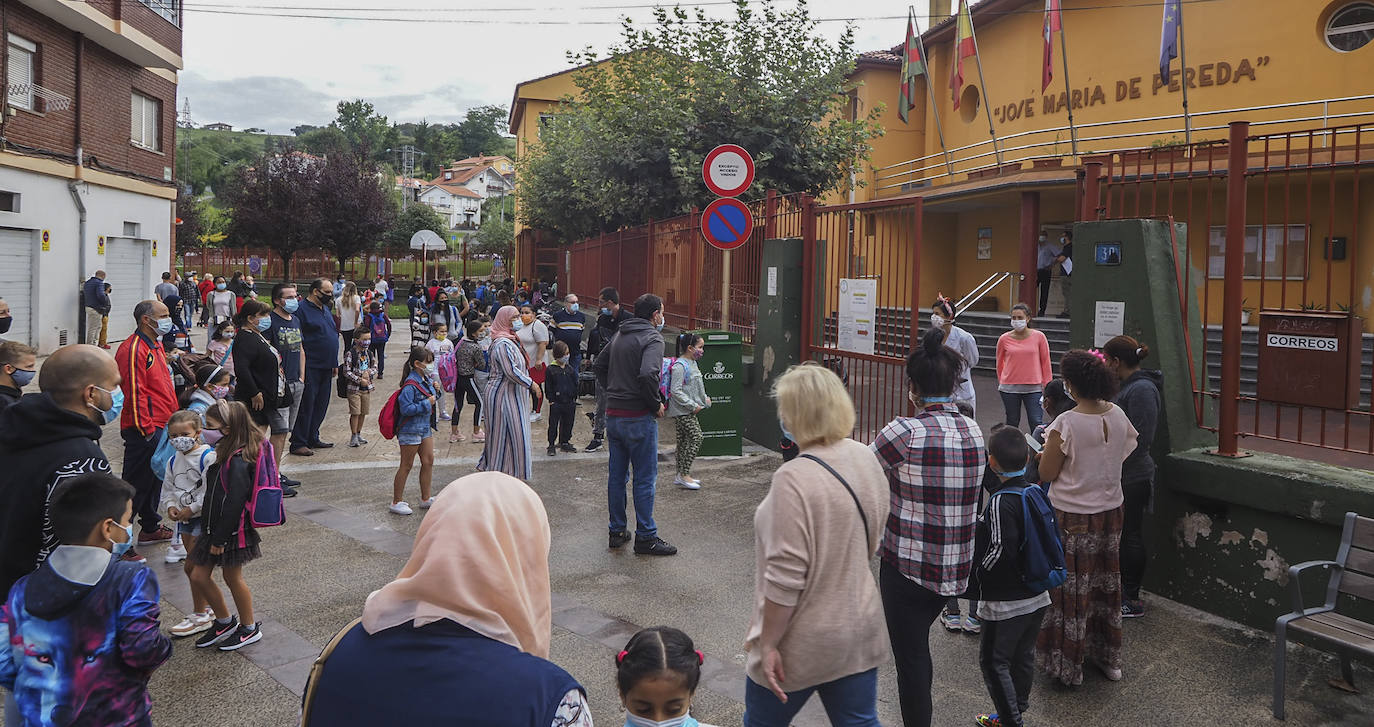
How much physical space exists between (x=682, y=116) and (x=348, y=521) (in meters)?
10.5

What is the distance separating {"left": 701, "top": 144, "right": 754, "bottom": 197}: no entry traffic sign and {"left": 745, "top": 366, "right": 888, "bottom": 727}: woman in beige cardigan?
6888mm

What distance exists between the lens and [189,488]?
17.0ft

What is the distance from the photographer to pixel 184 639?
5.03 m

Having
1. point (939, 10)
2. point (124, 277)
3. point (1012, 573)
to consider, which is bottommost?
point (1012, 573)

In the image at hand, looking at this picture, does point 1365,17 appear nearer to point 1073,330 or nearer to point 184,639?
point 1073,330

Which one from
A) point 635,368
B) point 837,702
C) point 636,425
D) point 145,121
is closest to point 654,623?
point 636,425

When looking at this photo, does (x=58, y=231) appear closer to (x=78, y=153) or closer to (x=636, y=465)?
(x=78, y=153)

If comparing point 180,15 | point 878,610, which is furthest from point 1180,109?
point 180,15

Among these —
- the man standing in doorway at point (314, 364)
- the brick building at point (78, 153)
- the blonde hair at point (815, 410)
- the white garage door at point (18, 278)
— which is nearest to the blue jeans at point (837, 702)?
the blonde hair at point (815, 410)

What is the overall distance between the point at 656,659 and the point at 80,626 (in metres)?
1.82

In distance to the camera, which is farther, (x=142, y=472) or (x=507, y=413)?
(x=507, y=413)

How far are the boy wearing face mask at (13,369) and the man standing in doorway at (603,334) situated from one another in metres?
5.07

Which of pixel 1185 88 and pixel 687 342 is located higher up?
pixel 1185 88

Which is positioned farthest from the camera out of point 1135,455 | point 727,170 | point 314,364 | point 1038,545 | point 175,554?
point 314,364
